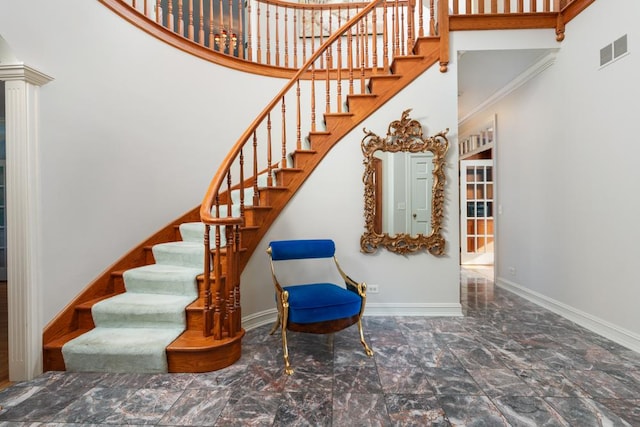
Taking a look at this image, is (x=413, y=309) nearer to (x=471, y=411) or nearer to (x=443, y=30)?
(x=471, y=411)

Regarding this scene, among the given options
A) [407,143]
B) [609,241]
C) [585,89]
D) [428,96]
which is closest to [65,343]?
[407,143]

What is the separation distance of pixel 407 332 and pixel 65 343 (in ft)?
9.19

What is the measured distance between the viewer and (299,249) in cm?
278

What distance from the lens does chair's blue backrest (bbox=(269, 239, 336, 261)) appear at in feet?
8.90

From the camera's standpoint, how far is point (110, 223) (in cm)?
284

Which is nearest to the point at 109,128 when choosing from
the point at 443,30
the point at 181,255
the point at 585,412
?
the point at 181,255

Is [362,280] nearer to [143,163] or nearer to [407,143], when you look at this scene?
[407,143]

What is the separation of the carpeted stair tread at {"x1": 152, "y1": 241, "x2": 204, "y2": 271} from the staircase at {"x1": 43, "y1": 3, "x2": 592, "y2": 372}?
0.04 feet

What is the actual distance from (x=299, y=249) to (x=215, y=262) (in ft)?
2.56

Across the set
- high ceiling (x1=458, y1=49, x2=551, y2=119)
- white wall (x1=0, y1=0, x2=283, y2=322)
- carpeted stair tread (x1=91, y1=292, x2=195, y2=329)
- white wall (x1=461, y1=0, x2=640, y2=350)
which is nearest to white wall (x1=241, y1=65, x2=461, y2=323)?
high ceiling (x1=458, y1=49, x2=551, y2=119)

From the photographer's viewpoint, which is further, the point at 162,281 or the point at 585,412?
the point at 162,281

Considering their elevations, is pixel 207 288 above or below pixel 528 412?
above

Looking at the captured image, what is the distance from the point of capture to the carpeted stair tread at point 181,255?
2869 millimetres

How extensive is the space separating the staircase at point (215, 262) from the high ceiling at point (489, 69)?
24.6 inches
